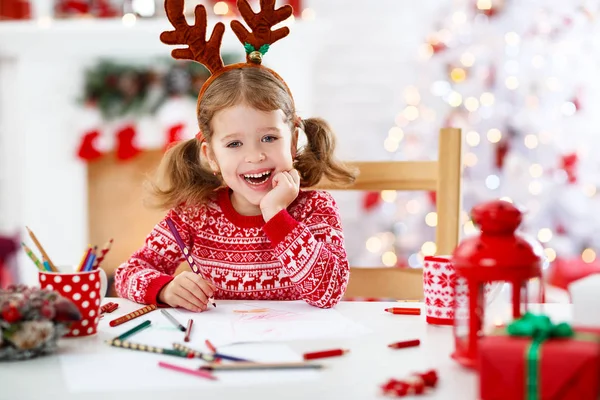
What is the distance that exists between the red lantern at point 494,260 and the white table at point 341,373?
0.06 metres

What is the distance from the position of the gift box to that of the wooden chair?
0.77 m

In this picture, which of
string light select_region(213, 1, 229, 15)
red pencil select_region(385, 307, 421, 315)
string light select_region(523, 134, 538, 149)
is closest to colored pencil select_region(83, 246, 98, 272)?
red pencil select_region(385, 307, 421, 315)

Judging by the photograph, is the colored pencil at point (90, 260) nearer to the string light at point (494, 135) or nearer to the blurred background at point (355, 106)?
the blurred background at point (355, 106)

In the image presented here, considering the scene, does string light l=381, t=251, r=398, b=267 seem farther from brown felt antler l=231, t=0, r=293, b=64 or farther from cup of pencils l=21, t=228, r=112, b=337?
cup of pencils l=21, t=228, r=112, b=337

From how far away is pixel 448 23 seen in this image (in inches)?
141

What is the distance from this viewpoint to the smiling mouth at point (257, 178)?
4.35 feet

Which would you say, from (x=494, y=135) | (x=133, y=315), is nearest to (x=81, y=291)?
(x=133, y=315)

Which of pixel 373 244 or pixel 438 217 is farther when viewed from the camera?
pixel 373 244

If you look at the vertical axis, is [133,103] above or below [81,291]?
above

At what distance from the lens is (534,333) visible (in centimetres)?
70

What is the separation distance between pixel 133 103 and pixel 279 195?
2.21 metres

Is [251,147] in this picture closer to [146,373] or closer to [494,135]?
[146,373]

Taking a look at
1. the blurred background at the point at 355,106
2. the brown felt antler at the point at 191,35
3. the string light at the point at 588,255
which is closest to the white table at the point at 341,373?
the brown felt antler at the point at 191,35

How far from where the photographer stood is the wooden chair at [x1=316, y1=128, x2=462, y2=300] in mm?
1474
